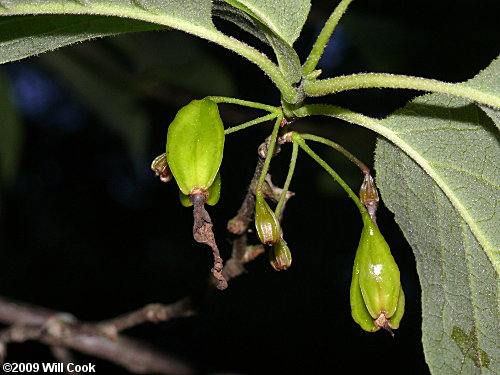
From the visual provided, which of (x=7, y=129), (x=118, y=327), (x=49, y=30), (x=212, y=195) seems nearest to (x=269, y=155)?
(x=212, y=195)

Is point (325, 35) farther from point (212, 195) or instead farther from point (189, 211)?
point (189, 211)

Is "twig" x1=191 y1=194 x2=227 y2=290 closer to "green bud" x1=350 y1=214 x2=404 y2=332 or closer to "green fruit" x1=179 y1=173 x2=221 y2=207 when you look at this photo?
"green fruit" x1=179 y1=173 x2=221 y2=207

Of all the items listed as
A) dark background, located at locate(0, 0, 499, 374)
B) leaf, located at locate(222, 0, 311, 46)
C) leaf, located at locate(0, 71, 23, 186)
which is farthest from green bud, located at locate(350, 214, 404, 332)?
leaf, located at locate(0, 71, 23, 186)

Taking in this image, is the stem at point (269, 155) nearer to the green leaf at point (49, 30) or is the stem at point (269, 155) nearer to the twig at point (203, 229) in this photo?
the twig at point (203, 229)

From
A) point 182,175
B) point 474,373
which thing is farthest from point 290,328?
point 182,175

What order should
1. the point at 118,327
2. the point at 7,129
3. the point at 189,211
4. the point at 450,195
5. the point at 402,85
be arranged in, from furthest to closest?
the point at 189,211 → the point at 7,129 → the point at 118,327 → the point at 450,195 → the point at 402,85
